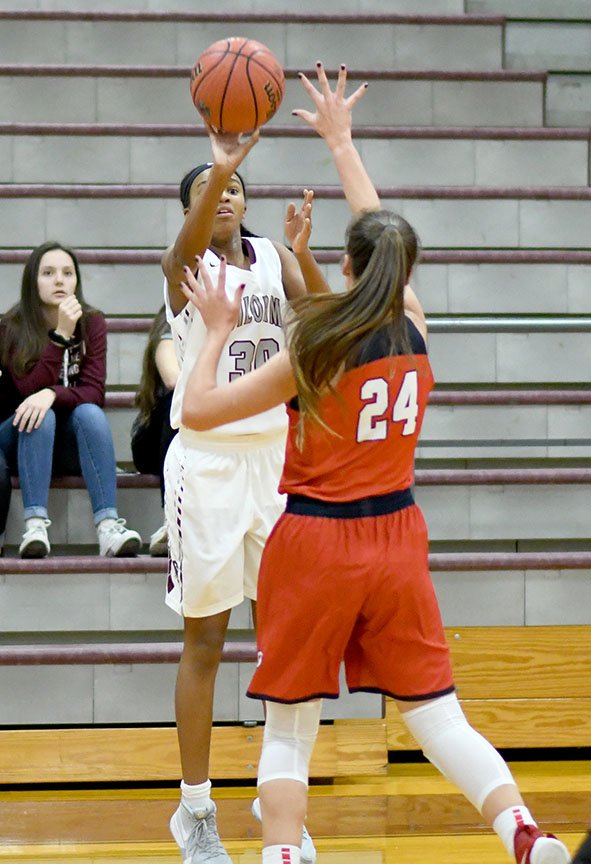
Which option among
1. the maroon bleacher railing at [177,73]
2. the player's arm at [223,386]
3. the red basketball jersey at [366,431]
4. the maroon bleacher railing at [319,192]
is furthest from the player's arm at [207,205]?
the maroon bleacher railing at [177,73]

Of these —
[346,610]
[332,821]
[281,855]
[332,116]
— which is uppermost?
[332,116]

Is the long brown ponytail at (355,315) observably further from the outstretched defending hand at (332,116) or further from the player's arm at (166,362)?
the player's arm at (166,362)

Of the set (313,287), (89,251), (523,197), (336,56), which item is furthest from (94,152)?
(313,287)

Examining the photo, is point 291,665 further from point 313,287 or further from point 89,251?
point 89,251

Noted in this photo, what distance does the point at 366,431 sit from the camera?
247 cm

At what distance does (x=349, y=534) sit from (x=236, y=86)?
1.15m

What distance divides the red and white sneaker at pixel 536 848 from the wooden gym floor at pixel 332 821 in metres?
0.92

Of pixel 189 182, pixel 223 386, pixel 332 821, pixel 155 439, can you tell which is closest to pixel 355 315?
pixel 223 386

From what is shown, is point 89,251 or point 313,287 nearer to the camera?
point 313,287

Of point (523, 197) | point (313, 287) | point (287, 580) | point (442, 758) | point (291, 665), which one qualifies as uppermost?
point (523, 197)

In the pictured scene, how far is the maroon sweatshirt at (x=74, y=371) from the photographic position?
436 cm

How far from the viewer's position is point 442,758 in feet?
8.25

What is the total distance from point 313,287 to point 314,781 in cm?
157

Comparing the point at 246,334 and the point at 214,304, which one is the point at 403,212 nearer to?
the point at 246,334
